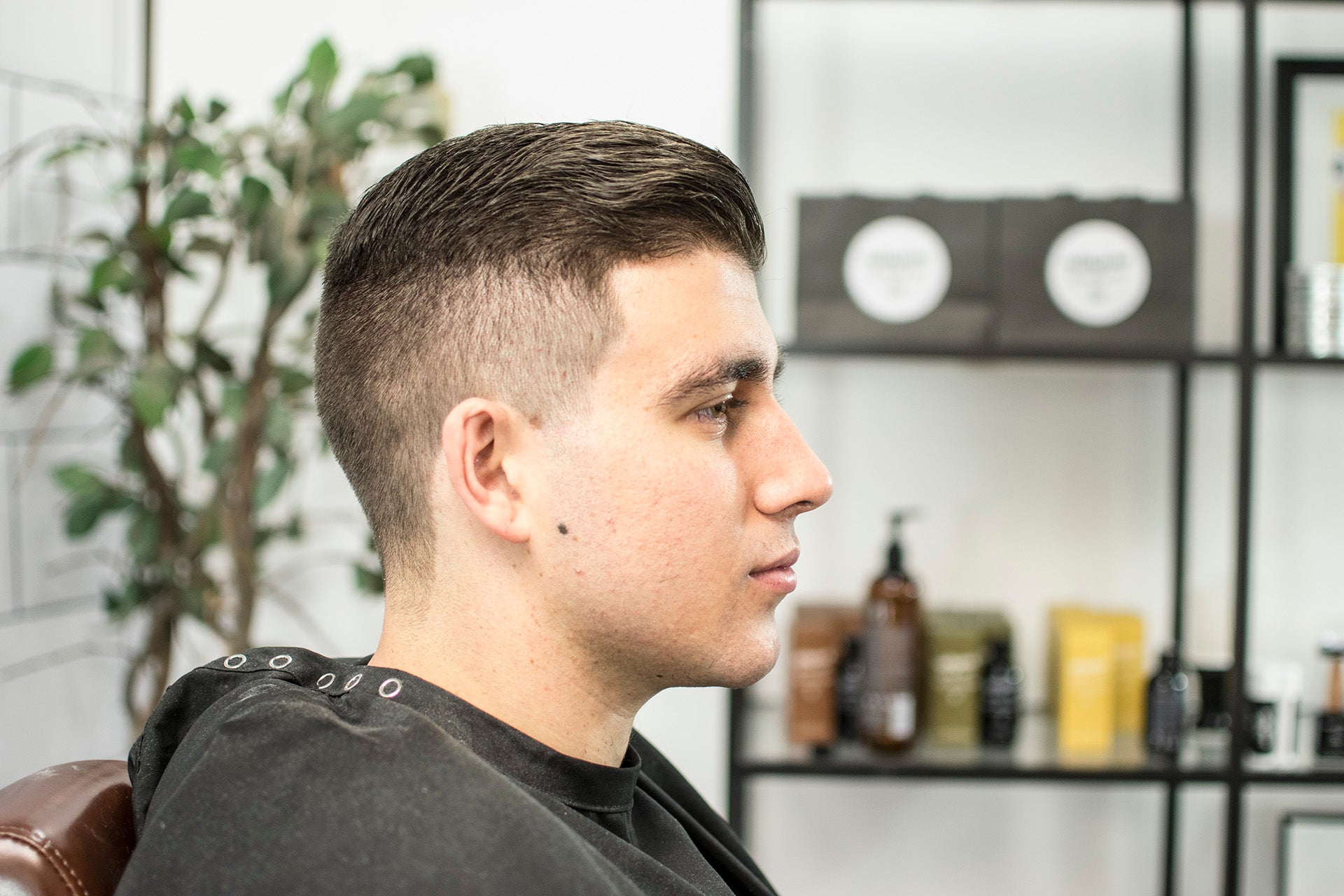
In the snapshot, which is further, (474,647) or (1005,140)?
(1005,140)

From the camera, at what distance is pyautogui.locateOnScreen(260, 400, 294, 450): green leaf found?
1837mm

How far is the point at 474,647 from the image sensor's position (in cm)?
92

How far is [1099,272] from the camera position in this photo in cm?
182

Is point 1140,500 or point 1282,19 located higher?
point 1282,19

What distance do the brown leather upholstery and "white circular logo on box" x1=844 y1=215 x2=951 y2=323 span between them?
1.31 metres

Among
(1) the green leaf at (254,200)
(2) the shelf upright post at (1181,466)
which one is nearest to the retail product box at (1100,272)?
(2) the shelf upright post at (1181,466)

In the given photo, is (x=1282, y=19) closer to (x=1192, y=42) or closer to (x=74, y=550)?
(x=1192, y=42)

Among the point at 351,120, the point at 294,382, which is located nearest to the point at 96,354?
the point at 294,382

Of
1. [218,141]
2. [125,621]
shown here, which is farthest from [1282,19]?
[125,621]

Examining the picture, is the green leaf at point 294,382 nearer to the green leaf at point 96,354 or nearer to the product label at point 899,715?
the green leaf at point 96,354

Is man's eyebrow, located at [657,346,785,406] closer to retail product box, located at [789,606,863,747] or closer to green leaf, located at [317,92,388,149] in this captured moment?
retail product box, located at [789,606,863,747]

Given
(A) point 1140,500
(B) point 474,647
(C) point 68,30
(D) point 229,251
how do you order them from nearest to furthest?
1. (B) point 474,647
2. (D) point 229,251
3. (C) point 68,30
4. (A) point 1140,500

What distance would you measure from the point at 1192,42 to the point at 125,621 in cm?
225

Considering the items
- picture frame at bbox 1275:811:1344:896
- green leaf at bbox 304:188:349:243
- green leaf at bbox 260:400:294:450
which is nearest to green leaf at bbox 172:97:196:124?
green leaf at bbox 304:188:349:243
